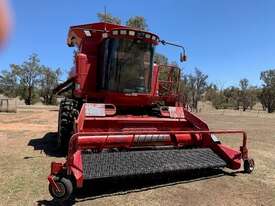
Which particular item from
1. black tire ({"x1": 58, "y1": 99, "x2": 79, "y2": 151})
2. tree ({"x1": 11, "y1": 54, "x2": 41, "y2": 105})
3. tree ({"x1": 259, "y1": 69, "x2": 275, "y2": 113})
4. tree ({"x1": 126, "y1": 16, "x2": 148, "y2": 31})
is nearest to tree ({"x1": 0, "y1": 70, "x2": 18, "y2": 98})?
tree ({"x1": 11, "y1": 54, "x2": 41, "y2": 105})

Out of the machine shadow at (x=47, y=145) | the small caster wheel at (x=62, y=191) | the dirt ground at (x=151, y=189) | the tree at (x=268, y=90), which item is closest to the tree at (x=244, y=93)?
the tree at (x=268, y=90)

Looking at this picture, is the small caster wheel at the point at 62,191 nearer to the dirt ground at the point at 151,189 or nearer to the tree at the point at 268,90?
the dirt ground at the point at 151,189

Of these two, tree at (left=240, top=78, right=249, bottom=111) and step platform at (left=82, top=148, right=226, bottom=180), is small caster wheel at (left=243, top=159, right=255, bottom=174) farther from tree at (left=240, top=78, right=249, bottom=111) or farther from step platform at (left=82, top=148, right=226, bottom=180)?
tree at (left=240, top=78, right=249, bottom=111)

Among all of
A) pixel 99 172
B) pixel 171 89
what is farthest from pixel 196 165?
pixel 171 89

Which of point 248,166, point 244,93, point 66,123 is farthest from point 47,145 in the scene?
point 244,93

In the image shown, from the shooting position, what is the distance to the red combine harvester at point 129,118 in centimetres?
656

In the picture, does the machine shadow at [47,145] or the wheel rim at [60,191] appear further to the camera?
the machine shadow at [47,145]

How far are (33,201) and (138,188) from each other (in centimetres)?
176

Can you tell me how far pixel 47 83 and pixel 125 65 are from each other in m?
54.8

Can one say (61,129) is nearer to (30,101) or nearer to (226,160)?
(226,160)

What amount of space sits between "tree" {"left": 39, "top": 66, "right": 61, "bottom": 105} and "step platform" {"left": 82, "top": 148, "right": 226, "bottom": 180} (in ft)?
182

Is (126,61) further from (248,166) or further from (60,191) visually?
(60,191)

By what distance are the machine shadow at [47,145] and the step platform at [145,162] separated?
297 cm

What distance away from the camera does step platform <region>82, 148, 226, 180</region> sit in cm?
599
